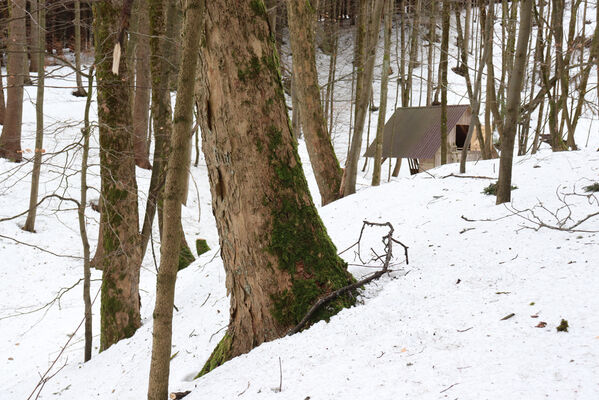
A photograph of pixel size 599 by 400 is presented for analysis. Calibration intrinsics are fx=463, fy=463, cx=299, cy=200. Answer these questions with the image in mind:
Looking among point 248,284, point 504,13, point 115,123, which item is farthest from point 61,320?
point 504,13

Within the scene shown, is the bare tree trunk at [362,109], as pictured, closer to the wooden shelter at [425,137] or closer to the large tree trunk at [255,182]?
the large tree trunk at [255,182]

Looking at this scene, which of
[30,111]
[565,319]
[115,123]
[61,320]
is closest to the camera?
[565,319]

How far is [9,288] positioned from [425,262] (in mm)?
8735

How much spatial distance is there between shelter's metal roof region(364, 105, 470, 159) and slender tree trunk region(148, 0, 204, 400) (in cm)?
1742

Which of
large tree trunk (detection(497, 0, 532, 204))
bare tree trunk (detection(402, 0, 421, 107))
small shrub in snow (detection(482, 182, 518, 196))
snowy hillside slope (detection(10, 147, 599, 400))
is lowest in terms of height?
snowy hillside slope (detection(10, 147, 599, 400))

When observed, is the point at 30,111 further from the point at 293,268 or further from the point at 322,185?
the point at 293,268

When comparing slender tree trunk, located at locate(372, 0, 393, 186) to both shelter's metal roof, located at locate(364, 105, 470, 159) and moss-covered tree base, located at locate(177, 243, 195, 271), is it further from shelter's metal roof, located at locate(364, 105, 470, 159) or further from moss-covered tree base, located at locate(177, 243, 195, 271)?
shelter's metal roof, located at locate(364, 105, 470, 159)

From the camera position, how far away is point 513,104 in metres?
4.47

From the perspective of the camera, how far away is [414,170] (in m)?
20.4

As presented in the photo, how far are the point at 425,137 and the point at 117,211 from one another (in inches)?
642

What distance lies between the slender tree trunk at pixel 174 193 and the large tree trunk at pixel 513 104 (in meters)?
3.18

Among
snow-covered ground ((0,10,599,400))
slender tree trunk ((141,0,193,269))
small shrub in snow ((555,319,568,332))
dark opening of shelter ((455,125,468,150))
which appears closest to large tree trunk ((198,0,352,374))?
snow-covered ground ((0,10,599,400))

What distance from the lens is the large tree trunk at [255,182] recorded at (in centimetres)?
312

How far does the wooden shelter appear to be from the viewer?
19500 mm
